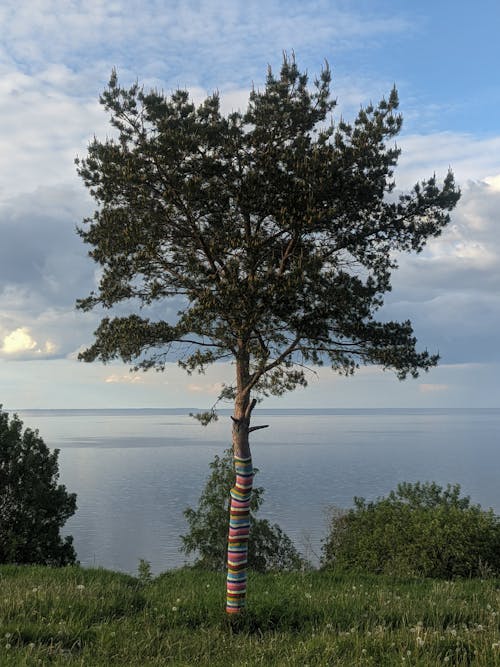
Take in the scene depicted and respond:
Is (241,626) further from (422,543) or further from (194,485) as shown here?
(194,485)

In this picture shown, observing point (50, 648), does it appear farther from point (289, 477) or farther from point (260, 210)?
point (289, 477)

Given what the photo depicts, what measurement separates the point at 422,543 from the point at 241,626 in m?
10.4

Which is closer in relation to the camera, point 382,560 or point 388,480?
point 382,560

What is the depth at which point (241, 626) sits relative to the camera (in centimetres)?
904

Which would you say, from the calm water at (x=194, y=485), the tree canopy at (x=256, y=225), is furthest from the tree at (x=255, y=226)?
the calm water at (x=194, y=485)

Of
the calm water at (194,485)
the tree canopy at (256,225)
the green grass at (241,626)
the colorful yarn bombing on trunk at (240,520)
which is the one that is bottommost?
the calm water at (194,485)

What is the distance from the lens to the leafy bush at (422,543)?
17.8 meters

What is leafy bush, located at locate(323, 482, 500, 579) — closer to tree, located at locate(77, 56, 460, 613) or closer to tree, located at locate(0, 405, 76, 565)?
tree, located at locate(77, 56, 460, 613)

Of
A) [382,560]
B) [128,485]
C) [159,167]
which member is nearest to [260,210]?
[159,167]

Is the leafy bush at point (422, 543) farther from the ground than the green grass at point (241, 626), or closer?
closer

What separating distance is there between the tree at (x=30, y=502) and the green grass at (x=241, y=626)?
54.6 feet

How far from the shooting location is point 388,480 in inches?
4173

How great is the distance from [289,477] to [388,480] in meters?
17.1

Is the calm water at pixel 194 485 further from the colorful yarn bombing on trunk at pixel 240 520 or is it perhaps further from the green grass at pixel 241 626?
the colorful yarn bombing on trunk at pixel 240 520
